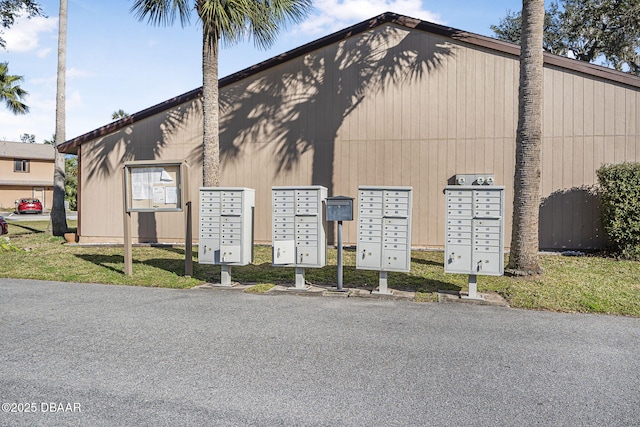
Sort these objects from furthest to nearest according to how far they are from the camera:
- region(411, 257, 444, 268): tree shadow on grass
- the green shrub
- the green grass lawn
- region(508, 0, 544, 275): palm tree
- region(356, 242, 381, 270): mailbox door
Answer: region(411, 257, 444, 268): tree shadow on grass
the green shrub
region(508, 0, 544, 275): palm tree
region(356, 242, 381, 270): mailbox door
the green grass lawn

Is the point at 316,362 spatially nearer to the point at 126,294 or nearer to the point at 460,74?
the point at 126,294

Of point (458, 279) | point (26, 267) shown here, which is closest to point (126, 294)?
point (26, 267)

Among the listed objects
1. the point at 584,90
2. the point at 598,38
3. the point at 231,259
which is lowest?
the point at 231,259

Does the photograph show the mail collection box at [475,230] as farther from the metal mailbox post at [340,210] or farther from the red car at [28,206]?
the red car at [28,206]

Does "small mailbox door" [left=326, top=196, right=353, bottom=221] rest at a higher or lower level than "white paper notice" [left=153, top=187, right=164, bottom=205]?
lower

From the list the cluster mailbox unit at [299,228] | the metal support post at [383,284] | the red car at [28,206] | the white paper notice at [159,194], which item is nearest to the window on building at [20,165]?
the red car at [28,206]

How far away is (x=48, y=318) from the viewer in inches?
213

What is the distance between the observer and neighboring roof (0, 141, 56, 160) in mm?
39688

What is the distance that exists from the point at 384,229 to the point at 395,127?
5.73 meters

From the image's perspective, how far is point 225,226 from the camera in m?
7.31

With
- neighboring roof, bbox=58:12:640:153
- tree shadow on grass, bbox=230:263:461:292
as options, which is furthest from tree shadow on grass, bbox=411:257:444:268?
neighboring roof, bbox=58:12:640:153

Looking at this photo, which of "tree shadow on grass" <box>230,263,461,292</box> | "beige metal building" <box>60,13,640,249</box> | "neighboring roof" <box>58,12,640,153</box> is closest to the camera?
"tree shadow on grass" <box>230,263,461,292</box>

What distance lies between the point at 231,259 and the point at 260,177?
5.65 metres

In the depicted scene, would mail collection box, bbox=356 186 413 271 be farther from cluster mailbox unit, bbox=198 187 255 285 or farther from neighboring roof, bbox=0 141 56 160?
neighboring roof, bbox=0 141 56 160
